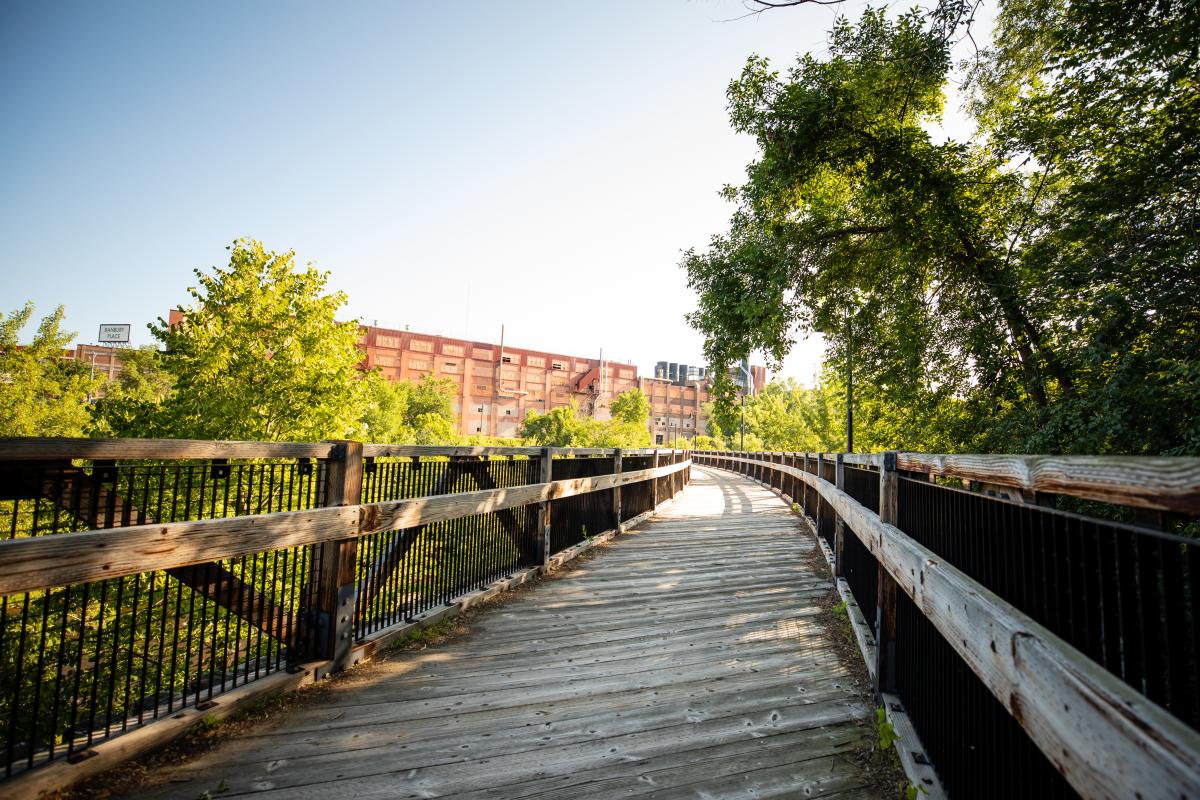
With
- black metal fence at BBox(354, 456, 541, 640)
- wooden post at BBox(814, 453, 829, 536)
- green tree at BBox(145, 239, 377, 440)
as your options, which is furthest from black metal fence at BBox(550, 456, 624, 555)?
green tree at BBox(145, 239, 377, 440)

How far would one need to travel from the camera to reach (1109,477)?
1.17 metres

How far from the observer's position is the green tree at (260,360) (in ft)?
61.5

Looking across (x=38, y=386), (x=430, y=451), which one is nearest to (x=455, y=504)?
(x=430, y=451)

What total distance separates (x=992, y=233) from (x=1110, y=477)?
40.2 feet

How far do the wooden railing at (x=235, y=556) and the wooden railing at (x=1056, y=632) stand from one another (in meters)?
2.98

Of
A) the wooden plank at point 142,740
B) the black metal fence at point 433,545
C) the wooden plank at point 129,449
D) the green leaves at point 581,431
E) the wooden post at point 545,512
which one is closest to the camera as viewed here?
the wooden plank at point 142,740

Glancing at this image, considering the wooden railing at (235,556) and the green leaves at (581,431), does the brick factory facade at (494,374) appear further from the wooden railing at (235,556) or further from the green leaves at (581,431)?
the wooden railing at (235,556)

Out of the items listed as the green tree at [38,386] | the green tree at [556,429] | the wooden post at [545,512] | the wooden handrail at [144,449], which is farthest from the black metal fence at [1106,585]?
the green tree at [556,429]

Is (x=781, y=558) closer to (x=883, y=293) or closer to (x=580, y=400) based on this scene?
(x=883, y=293)

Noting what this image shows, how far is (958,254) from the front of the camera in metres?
10.9

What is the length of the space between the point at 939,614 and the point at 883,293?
12.6 meters

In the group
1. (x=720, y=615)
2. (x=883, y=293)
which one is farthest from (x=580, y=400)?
(x=720, y=615)

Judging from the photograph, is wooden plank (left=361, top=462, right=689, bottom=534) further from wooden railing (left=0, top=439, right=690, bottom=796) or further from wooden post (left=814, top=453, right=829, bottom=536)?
wooden post (left=814, top=453, right=829, bottom=536)

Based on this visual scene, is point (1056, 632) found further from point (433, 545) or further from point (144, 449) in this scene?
point (433, 545)
